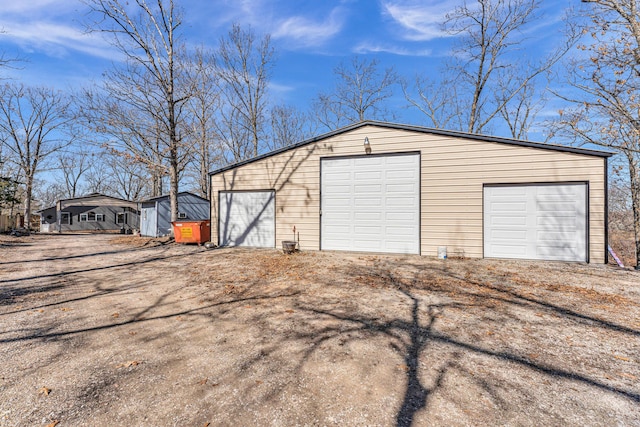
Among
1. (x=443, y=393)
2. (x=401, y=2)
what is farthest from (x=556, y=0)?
(x=443, y=393)

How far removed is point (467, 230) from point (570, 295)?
3582 millimetres

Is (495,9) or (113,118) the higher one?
(495,9)

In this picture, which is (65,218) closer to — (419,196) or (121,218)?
(121,218)

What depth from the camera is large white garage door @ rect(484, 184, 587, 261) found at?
24.1 ft

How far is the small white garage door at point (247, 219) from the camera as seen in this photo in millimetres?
10185

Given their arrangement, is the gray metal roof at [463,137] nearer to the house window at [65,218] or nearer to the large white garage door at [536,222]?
the large white garage door at [536,222]

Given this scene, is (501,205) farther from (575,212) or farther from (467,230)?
(575,212)

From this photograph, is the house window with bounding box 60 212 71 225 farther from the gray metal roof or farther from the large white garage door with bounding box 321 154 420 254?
the large white garage door with bounding box 321 154 420 254

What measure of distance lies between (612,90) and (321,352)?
11.4m

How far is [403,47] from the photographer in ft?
44.2

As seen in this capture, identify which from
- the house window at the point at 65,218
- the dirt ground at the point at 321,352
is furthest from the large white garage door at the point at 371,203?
the house window at the point at 65,218

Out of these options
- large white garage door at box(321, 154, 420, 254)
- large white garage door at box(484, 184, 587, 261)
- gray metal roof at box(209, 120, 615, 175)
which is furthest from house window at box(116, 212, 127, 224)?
large white garage door at box(484, 184, 587, 261)

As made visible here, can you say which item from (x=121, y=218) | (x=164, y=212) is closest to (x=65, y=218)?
(x=121, y=218)

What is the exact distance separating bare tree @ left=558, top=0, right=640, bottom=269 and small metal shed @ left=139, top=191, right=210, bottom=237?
19.4 metres
